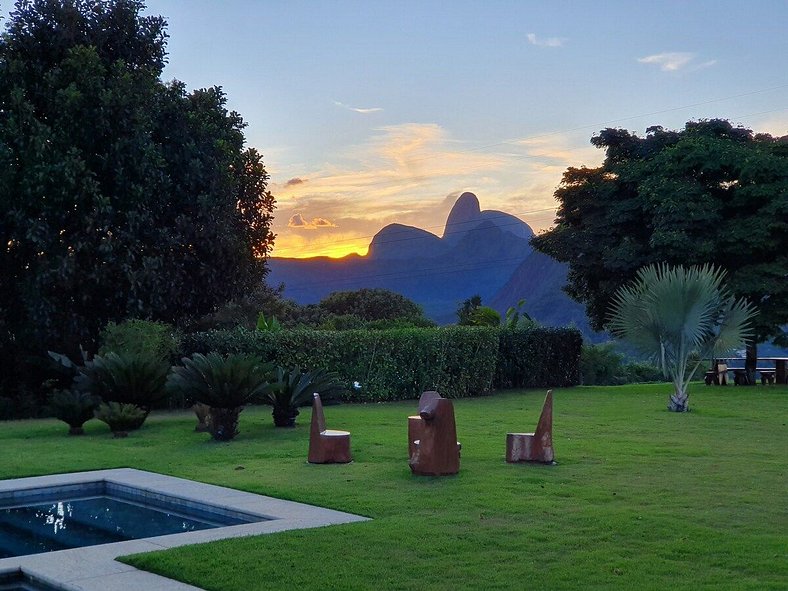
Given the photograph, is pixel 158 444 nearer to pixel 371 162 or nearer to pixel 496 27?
pixel 496 27

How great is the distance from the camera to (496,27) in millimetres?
22484

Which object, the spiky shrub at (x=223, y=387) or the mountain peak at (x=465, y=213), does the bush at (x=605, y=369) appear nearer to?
the spiky shrub at (x=223, y=387)

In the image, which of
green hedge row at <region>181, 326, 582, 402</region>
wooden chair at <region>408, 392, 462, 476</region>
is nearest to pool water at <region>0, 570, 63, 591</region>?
wooden chair at <region>408, 392, 462, 476</region>

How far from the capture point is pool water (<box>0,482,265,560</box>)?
339 inches

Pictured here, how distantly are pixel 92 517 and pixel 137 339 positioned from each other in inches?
452

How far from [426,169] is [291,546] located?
30.3m

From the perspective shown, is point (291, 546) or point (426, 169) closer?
point (291, 546)

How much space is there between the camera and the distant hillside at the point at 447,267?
489ft

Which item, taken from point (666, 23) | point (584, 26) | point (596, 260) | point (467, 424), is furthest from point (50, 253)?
point (596, 260)

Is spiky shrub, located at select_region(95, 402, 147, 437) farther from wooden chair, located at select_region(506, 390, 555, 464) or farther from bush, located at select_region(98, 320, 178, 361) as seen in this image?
wooden chair, located at select_region(506, 390, 555, 464)

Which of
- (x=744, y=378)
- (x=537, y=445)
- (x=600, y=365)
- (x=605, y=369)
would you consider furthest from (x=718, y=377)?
(x=537, y=445)

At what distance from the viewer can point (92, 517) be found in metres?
9.66

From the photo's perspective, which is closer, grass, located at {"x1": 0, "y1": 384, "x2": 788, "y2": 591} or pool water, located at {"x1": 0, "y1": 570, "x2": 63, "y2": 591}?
grass, located at {"x1": 0, "y1": 384, "x2": 788, "y2": 591}

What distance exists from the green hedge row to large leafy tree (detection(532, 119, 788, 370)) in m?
6.05
